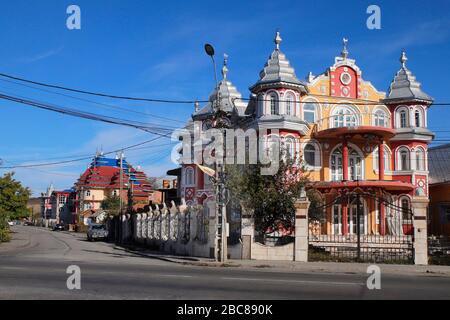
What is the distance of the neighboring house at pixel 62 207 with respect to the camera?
11794 cm

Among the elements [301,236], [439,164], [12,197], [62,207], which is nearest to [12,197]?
[12,197]

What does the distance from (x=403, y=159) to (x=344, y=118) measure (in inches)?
219

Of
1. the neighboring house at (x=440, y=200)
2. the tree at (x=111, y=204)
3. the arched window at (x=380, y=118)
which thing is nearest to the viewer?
the arched window at (x=380, y=118)

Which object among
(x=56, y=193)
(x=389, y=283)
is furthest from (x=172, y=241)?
(x=56, y=193)

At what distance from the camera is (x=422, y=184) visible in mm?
38781

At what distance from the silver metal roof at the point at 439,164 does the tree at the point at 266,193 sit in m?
23.8

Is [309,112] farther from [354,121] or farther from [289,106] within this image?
[354,121]

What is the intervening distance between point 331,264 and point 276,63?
19.2 m

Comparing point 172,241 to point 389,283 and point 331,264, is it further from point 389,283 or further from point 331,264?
point 389,283

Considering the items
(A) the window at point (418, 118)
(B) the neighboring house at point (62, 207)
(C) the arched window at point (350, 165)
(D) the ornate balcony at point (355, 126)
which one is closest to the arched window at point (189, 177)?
(D) the ornate balcony at point (355, 126)

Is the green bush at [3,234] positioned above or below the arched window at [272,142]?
below

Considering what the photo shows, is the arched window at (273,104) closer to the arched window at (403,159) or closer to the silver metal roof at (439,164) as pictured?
the arched window at (403,159)

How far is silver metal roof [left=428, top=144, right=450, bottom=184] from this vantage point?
4534cm

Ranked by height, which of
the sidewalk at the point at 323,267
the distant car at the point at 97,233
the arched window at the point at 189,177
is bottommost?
the distant car at the point at 97,233
